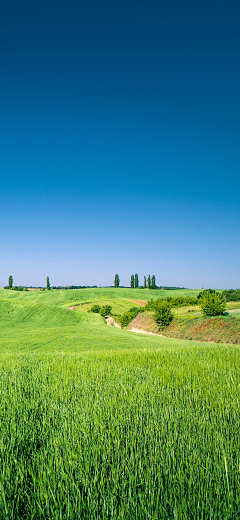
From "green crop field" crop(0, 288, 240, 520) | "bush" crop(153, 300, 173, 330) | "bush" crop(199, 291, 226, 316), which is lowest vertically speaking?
"bush" crop(153, 300, 173, 330)

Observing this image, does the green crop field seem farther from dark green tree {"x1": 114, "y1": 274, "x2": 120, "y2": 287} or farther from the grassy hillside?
dark green tree {"x1": 114, "y1": 274, "x2": 120, "y2": 287}

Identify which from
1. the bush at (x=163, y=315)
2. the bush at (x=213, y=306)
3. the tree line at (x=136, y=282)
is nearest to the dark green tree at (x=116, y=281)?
the tree line at (x=136, y=282)

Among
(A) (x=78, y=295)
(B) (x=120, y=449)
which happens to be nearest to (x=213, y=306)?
(B) (x=120, y=449)

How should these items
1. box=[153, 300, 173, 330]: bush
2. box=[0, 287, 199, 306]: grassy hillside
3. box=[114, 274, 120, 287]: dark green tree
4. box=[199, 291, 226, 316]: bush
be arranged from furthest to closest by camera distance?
1. box=[114, 274, 120, 287]: dark green tree
2. box=[0, 287, 199, 306]: grassy hillside
3. box=[153, 300, 173, 330]: bush
4. box=[199, 291, 226, 316]: bush

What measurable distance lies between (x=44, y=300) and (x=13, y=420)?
75895 mm

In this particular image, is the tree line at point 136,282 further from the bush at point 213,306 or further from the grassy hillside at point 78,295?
the bush at point 213,306

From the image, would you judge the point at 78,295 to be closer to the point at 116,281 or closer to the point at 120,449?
the point at 116,281

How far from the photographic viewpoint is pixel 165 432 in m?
1.95

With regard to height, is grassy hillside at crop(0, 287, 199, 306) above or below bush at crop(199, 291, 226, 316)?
below

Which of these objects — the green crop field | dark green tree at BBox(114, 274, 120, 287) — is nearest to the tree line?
dark green tree at BBox(114, 274, 120, 287)

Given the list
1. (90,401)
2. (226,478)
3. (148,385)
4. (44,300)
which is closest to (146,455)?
(226,478)

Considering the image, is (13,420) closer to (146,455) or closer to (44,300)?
(146,455)

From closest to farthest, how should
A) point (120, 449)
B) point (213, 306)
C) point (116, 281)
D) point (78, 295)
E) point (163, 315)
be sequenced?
point (120, 449) → point (213, 306) → point (163, 315) → point (78, 295) → point (116, 281)

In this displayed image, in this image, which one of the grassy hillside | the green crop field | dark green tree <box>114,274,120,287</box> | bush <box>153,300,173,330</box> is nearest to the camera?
Result: the green crop field
